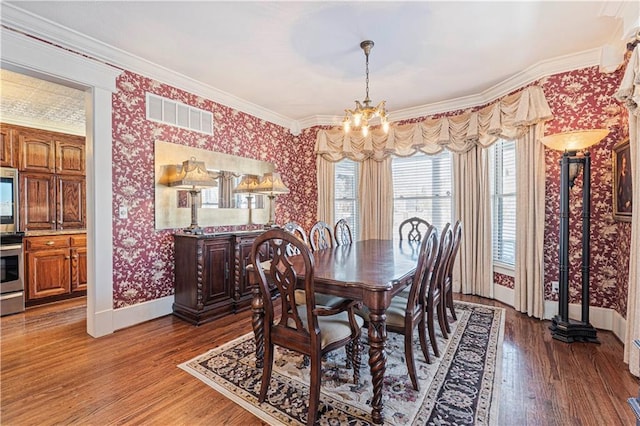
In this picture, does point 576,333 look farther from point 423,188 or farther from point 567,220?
point 423,188

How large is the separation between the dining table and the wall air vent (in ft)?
7.66

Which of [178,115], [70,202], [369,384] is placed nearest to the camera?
[369,384]

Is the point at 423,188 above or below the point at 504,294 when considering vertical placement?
above

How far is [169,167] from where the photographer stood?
11.2ft

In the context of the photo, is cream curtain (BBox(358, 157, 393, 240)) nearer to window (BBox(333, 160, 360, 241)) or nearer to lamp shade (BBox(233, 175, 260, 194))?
window (BBox(333, 160, 360, 241))

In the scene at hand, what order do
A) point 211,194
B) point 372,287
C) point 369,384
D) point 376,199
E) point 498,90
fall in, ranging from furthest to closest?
point 376,199 → point 211,194 → point 498,90 → point 369,384 → point 372,287

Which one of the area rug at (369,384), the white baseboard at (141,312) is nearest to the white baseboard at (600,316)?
the area rug at (369,384)

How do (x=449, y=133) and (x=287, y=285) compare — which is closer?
(x=287, y=285)

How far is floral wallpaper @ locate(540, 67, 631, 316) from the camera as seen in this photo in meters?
2.91

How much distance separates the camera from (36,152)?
166 inches

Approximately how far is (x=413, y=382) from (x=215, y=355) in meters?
1.54

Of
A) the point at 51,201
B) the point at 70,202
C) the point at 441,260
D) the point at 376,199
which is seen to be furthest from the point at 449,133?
the point at 51,201

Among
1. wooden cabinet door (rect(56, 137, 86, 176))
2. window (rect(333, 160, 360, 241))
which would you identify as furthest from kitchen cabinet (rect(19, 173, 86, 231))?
window (rect(333, 160, 360, 241))

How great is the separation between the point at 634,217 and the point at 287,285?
8.55ft
